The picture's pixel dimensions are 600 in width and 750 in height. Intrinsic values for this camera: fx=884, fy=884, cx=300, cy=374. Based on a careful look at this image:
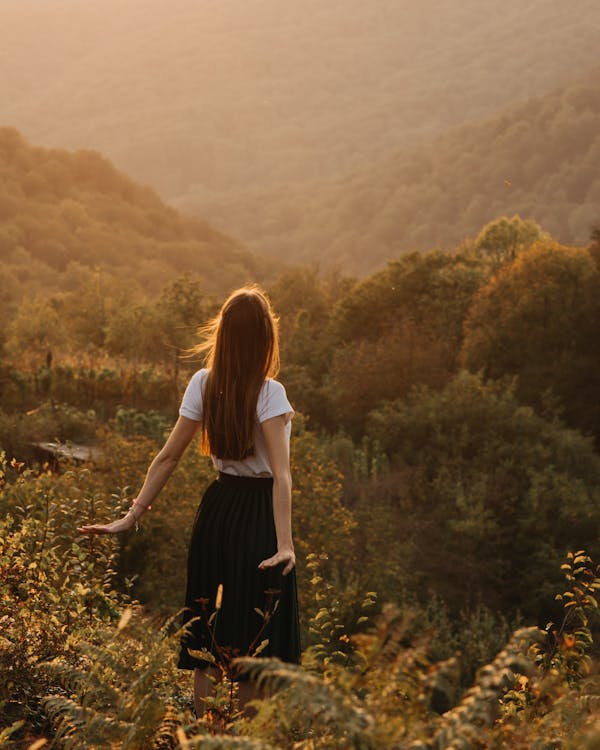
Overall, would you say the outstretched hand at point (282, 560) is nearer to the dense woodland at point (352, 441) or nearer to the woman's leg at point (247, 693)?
the dense woodland at point (352, 441)

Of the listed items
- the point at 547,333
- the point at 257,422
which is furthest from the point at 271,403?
the point at 547,333

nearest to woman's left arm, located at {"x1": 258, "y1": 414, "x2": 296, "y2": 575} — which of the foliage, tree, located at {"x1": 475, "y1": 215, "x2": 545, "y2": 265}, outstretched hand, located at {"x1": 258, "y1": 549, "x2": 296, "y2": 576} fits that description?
outstretched hand, located at {"x1": 258, "y1": 549, "x2": 296, "y2": 576}

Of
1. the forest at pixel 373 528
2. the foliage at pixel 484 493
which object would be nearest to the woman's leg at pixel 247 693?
the forest at pixel 373 528

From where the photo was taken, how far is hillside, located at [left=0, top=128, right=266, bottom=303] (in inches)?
3221

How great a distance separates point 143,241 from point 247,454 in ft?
307

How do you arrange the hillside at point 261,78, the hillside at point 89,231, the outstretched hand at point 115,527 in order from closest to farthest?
1. the outstretched hand at point 115,527
2. the hillside at point 89,231
3. the hillside at point 261,78

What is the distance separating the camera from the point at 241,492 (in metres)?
3.25

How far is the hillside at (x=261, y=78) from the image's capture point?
135 m

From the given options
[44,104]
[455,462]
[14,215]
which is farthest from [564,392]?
[44,104]

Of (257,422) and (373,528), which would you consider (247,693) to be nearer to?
(257,422)

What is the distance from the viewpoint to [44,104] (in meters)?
144

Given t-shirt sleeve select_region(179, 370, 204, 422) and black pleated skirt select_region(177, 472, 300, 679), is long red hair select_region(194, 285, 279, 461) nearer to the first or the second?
t-shirt sleeve select_region(179, 370, 204, 422)

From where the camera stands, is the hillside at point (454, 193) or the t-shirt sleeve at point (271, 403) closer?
the t-shirt sleeve at point (271, 403)

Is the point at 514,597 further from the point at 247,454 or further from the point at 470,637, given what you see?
the point at 247,454
